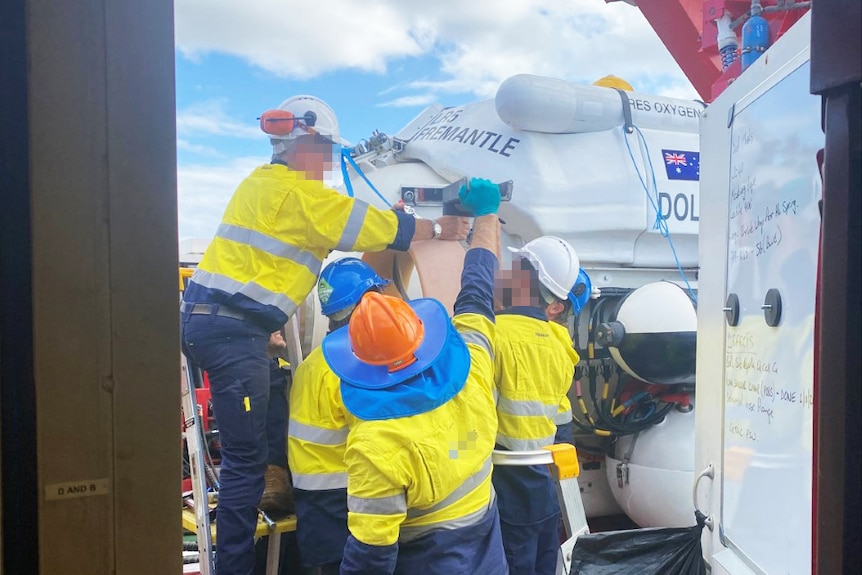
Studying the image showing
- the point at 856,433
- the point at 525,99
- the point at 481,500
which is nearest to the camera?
the point at 856,433

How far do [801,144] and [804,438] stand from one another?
28.5 inches

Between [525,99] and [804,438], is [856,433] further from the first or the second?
[525,99]

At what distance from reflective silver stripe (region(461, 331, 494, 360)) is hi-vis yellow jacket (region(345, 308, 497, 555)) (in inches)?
10.2

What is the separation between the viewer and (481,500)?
7.41 ft

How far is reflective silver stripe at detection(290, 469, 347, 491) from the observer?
103 inches

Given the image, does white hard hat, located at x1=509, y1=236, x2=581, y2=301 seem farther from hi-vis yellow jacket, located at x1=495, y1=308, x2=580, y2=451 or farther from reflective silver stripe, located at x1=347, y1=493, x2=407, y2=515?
reflective silver stripe, located at x1=347, y1=493, x2=407, y2=515

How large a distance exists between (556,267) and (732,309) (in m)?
1.08

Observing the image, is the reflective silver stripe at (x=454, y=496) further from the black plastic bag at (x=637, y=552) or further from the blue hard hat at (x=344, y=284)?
the blue hard hat at (x=344, y=284)

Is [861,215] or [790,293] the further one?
[790,293]

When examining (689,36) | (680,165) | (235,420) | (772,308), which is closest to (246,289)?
(235,420)

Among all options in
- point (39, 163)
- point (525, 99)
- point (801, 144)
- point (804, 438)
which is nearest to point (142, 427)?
point (39, 163)

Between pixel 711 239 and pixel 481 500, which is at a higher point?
pixel 711 239

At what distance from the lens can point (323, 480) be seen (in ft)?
8.63

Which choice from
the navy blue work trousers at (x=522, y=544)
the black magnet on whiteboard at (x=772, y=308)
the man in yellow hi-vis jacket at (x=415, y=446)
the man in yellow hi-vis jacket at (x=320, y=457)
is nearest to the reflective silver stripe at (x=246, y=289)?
the man in yellow hi-vis jacket at (x=320, y=457)
